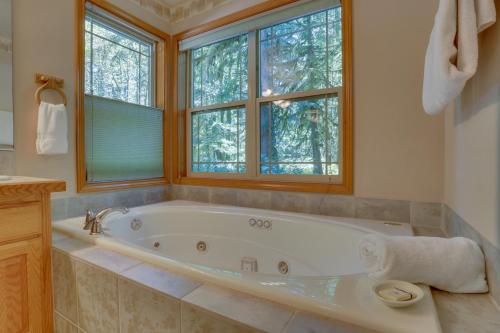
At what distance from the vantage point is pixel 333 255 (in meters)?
1.49

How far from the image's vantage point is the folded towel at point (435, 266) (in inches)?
30.1

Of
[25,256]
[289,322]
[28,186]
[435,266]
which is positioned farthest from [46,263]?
[435,266]

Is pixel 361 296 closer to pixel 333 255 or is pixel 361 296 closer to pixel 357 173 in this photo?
pixel 333 255

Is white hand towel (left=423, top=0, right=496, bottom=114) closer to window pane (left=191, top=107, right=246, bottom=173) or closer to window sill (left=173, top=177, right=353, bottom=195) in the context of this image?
window sill (left=173, top=177, right=353, bottom=195)

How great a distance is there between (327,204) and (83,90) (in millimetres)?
1940

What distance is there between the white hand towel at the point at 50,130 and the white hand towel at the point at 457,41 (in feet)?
6.46

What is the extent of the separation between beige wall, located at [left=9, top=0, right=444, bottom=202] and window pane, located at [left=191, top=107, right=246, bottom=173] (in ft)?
3.23

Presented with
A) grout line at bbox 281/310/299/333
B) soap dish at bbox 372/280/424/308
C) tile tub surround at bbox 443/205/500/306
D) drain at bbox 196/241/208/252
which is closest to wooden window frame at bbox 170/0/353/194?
drain at bbox 196/241/208/252

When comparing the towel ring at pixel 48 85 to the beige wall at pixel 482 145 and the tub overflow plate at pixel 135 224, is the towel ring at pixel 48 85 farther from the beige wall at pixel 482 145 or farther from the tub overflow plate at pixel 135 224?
the beige wall at pixel 482 145

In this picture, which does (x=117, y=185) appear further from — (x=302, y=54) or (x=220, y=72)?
(x=302, y=54)

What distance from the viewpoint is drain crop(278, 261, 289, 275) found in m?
1.65

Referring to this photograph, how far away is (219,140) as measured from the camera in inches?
93.7

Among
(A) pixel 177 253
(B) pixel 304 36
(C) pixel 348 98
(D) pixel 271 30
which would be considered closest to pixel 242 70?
(D) pixel 271 30

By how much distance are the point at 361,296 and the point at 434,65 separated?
745 millimetres
